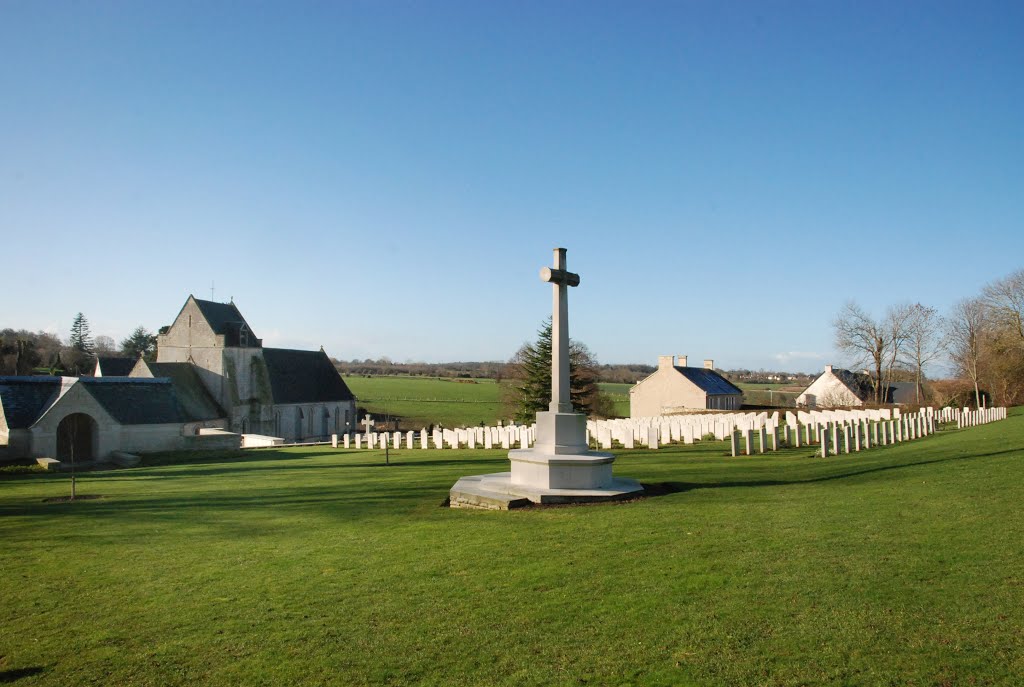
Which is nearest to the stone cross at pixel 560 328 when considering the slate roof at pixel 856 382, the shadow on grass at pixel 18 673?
the shadow on grass at pixel 18 673

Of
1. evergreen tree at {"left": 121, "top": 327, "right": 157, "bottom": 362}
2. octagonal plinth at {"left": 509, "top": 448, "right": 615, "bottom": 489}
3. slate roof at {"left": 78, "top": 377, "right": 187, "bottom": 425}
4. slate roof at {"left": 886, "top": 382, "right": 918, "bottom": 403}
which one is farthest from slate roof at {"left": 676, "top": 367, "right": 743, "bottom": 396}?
evergreen tree at {"left": 121, "top": 327, "right": 157, "bottom": 362}

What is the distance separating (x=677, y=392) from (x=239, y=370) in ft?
101

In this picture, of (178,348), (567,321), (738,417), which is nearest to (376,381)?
(178,348)

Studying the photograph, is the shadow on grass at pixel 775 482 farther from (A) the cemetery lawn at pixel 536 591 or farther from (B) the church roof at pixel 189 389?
(B) the church roof at pixel 189 389

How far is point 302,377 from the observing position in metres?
52.8

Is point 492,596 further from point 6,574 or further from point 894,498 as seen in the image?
Result: point 894,498

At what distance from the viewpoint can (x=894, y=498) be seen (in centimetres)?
1030

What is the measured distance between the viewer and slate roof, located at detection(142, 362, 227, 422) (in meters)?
41.2

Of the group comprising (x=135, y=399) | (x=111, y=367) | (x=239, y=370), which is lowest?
(x=135, y=399)

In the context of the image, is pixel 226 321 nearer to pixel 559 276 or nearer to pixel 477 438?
pixel 477 438

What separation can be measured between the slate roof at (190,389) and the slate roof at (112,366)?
21.5ft

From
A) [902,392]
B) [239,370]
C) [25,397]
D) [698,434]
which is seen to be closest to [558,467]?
[698,434]

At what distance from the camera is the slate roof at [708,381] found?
5050 centimetres

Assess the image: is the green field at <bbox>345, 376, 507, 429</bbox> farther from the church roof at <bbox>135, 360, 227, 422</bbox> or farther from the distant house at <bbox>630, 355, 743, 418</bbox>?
the church roof at <bbox>135, 360, 227, 422</bbox>
